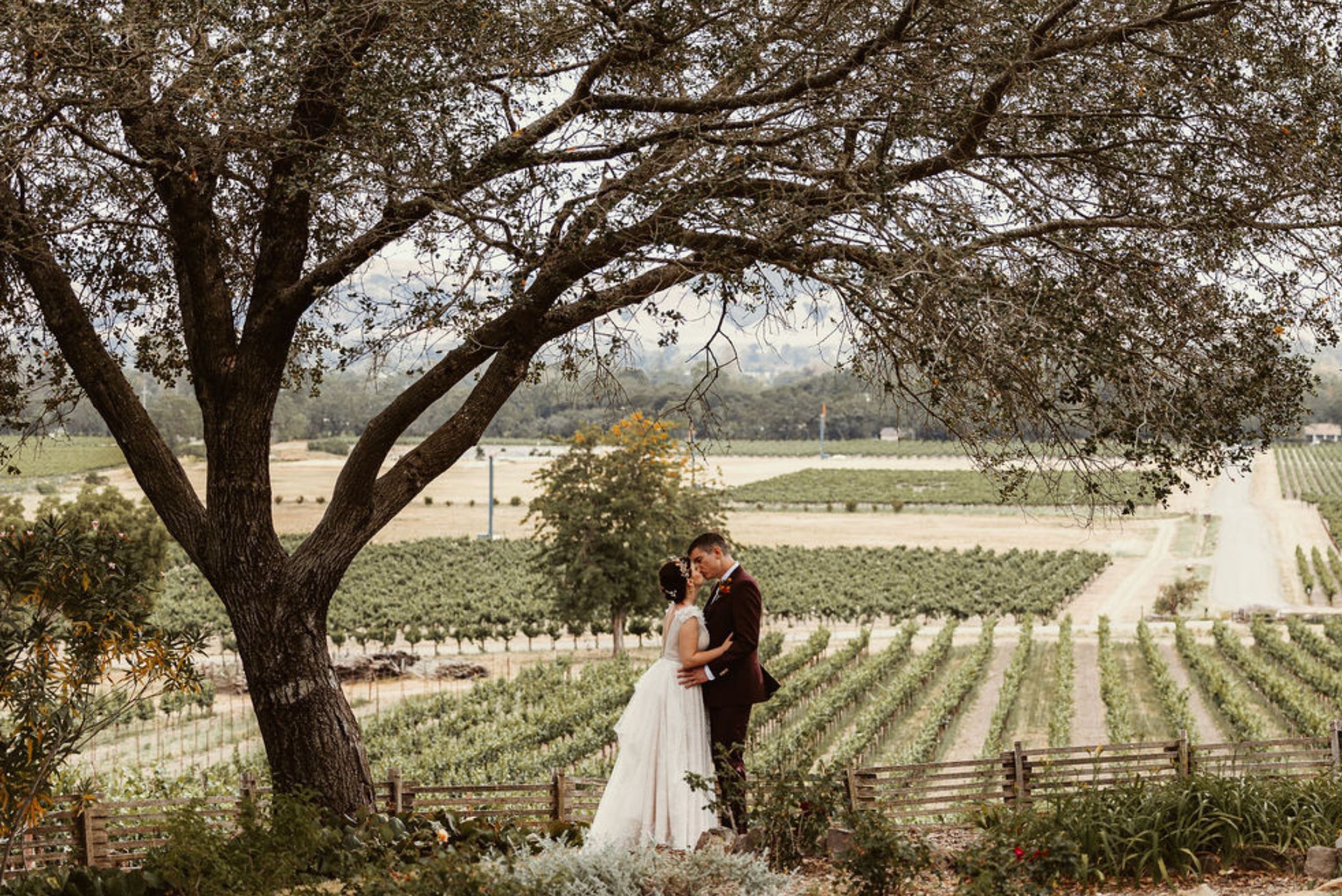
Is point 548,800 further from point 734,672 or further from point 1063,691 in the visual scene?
point 1063,691

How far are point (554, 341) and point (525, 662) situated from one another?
28.0 m

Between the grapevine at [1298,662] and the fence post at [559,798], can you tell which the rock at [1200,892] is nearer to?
the fence post at [559,798]

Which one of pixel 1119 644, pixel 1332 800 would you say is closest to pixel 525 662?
pixel 1119 644

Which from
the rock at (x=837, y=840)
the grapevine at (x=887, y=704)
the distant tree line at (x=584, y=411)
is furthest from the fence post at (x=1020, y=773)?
the grapevine at (x=887, y=704)

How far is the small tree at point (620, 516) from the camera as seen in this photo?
109 ft

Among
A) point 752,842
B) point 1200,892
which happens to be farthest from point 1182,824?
point 752,842

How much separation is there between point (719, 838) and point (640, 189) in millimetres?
3221

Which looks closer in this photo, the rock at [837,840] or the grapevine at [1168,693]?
the rock at [837,840]

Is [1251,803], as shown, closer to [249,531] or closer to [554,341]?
[554,341]

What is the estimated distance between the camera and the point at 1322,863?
19.1ft

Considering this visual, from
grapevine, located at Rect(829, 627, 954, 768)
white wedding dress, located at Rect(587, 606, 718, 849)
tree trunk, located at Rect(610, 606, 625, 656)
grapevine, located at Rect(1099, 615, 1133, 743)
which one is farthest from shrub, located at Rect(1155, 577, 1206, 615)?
white wedding dress, located at Rect(587, 606, 718, 849)

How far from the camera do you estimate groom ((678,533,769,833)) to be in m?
6.36

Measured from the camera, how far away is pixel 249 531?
7219 mm

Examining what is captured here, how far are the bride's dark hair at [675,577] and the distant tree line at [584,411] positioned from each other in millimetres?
1066
